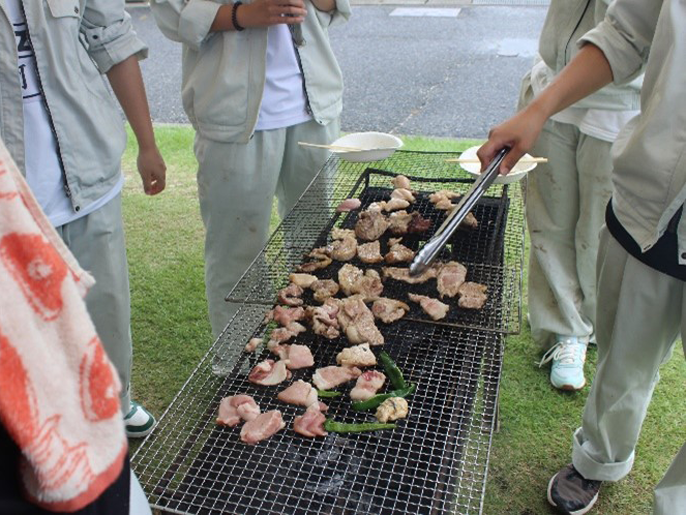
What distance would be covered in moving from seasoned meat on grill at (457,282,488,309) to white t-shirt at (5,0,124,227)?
1.51 metres

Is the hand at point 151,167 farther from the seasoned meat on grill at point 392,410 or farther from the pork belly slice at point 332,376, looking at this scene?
the seasoned meat on grill at point 392,410

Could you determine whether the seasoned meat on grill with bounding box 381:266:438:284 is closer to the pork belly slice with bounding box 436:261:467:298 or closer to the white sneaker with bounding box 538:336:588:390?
the pork belly slice with bounding box 436:261:467:298

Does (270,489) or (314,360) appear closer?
(270,489)

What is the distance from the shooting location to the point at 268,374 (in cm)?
218

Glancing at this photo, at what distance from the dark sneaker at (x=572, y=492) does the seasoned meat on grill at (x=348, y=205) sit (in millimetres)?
1593

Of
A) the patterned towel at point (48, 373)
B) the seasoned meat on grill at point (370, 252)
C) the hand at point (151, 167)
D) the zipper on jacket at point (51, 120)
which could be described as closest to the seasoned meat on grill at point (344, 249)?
the seasoned meat on grill at point (370, 252)

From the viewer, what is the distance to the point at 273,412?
6.52 feet

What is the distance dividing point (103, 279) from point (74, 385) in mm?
1873

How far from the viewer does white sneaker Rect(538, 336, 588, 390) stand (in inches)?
134

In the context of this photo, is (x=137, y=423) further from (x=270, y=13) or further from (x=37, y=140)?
(x=270, y=13)

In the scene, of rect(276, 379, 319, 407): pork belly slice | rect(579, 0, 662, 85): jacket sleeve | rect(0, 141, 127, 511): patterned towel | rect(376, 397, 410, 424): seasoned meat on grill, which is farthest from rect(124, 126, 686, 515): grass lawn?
rect(0, 141, 127, 511): patterned towel

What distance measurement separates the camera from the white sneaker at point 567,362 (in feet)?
11.1

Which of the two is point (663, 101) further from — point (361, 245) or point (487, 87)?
point (487, 87)

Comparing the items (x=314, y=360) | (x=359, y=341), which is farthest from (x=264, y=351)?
(x=359, y=341)
